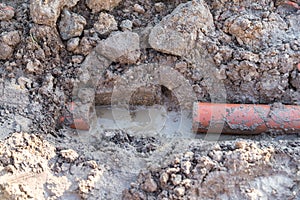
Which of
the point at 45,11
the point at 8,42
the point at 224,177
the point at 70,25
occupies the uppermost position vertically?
the point at 45,11

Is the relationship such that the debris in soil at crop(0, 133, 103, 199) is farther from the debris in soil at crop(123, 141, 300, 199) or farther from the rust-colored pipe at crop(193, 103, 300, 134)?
the rust-colored pipe at crop(193, 103, 300, 134)

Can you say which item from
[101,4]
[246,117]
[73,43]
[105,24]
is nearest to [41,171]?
[73,43]

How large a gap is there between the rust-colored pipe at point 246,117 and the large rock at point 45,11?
1.41 metres

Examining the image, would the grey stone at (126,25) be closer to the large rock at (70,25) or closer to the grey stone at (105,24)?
the grey stone at (105,24)

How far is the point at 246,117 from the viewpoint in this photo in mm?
3471

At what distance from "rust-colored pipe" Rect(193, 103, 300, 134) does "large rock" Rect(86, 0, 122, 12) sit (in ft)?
3.77

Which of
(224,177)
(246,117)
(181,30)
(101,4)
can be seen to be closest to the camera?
(224,177)

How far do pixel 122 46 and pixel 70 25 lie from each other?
0.48 meters

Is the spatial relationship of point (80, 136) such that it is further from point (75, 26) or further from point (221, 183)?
point (221, 183)

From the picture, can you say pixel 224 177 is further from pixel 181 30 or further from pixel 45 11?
pixel 45 11

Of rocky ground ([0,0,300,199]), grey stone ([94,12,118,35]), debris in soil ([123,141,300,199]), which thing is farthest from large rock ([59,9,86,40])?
debris in soil ([123,141,300,199])

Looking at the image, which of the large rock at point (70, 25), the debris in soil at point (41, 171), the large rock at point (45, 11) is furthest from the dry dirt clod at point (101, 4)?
the debris in soil at point (41, 171)

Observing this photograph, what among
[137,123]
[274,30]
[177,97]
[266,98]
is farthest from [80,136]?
[274,30]

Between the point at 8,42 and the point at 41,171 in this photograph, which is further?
the point at 8,42
